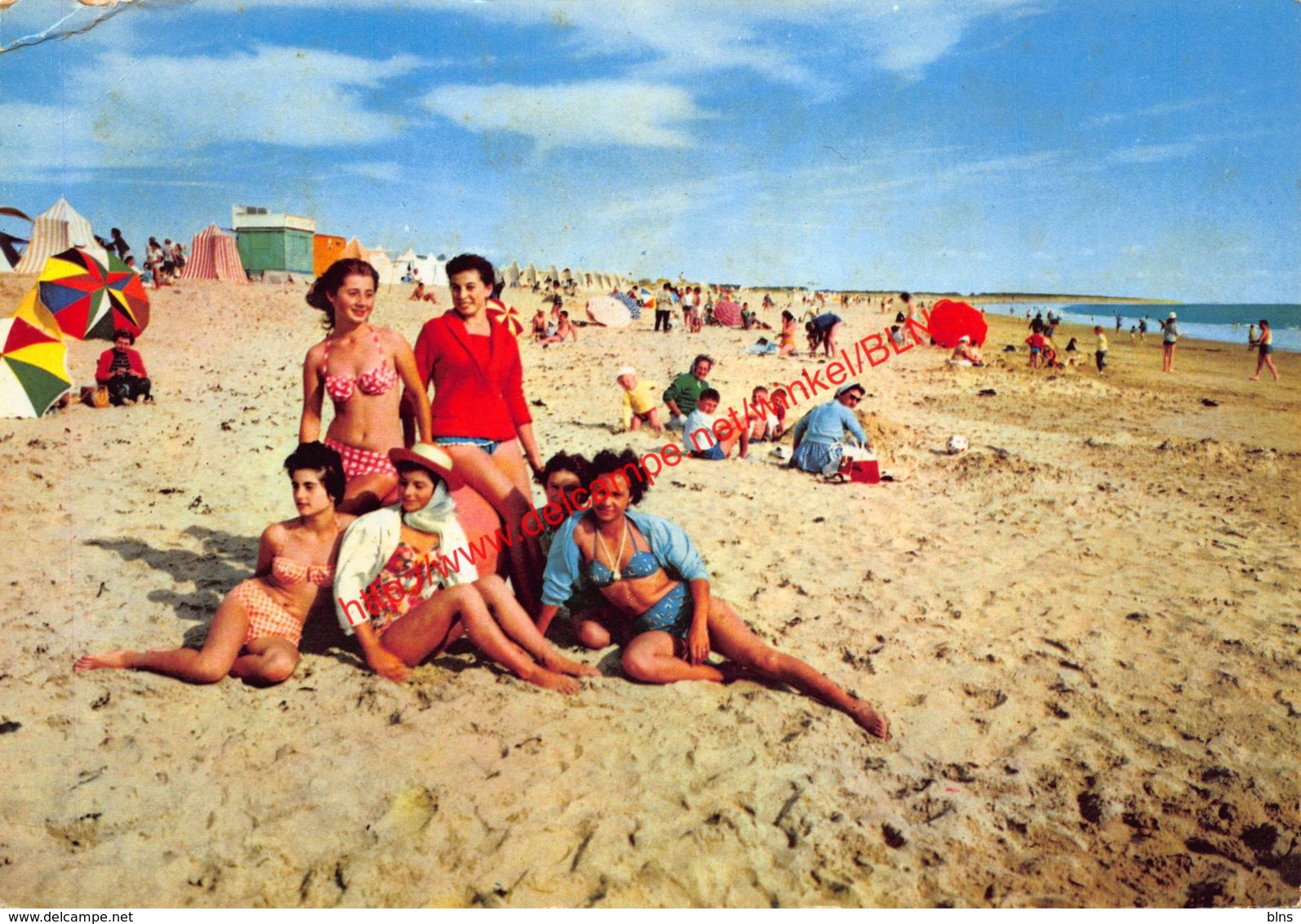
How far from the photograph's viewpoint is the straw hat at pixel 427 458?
362cm

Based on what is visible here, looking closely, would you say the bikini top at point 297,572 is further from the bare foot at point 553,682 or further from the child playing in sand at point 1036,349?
the child playing in sand at point 1036,349

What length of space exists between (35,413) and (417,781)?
8.75 meters

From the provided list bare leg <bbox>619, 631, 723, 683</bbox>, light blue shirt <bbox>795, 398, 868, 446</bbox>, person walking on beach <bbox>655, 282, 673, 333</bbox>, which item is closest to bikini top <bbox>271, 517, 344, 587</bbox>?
bare leg <bbox>619, 631, 723, 683</bbox>

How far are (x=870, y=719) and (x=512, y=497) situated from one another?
2.03 m

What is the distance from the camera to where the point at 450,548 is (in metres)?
3.74

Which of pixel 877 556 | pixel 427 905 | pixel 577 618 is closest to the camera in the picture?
pixel 427 905

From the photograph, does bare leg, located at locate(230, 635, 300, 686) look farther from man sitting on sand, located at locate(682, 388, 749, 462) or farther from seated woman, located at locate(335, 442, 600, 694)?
man sitting on sand, located at locate(682, 388, 749, 462)

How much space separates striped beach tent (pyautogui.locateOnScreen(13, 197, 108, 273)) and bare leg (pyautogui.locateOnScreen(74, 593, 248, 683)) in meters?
23.2

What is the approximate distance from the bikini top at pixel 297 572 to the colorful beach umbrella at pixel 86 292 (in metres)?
9.34

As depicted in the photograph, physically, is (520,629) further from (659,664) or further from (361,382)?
(361,382)

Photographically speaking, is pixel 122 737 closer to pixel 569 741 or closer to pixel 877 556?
pixel 569 741

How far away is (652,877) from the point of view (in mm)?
2635

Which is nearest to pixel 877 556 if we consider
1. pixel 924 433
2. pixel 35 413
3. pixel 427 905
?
pixel 427 905

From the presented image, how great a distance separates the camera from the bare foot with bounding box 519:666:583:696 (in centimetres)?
369
